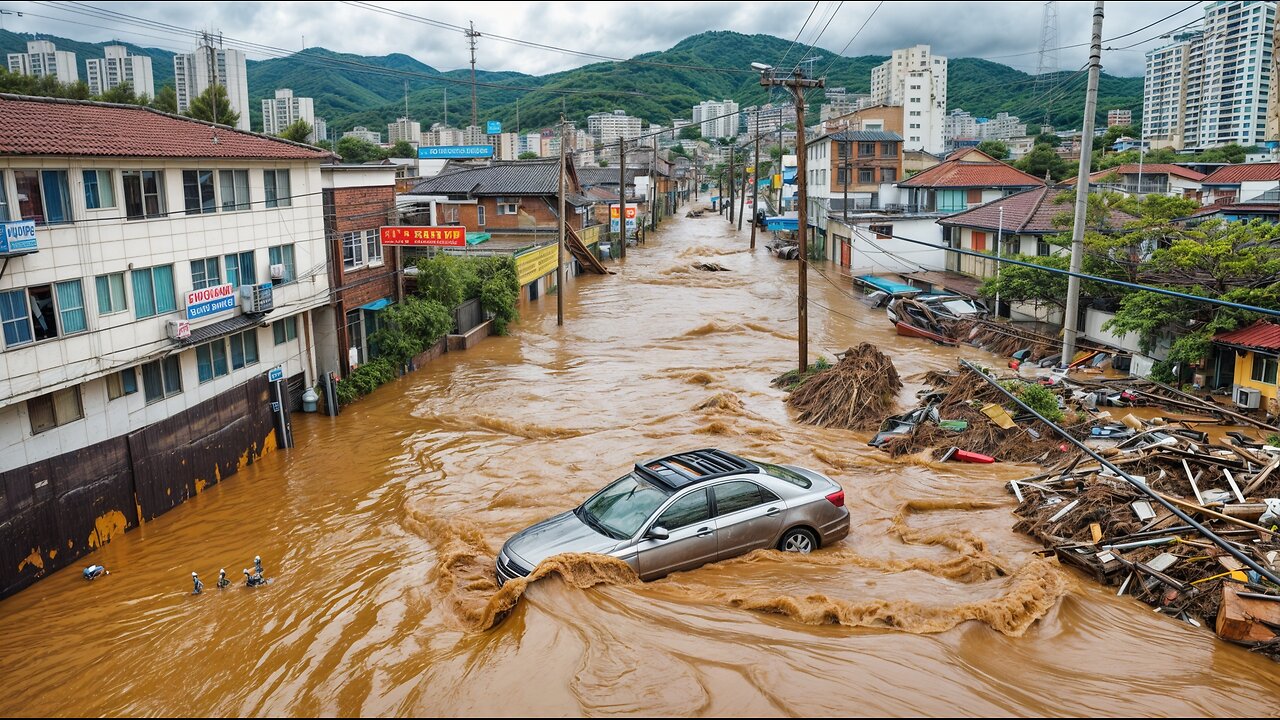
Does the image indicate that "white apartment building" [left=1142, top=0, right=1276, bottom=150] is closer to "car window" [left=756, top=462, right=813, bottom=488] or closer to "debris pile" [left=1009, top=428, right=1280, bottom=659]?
"debris pile" [left=1009, top=428, right=1280, bottom=659]

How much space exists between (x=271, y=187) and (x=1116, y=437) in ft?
65.2

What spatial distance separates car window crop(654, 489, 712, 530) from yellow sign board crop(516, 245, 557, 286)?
84.8 feet

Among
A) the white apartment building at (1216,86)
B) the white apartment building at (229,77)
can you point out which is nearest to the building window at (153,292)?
the white apartment building at (229,77)

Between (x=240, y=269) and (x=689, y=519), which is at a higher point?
(x=240, y=269)

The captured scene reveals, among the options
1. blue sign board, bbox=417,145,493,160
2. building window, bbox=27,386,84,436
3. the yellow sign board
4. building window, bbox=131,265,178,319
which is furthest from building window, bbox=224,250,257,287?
blue sign board, bbox=417,145,493,160

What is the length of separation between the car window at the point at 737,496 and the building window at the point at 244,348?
1479cm

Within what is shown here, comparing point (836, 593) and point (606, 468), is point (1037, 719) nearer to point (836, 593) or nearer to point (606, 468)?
point (836, 593)

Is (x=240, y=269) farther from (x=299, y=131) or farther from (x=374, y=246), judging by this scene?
(x=299, y=131)

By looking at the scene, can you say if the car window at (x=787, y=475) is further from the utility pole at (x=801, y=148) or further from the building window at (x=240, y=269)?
the building window at (x=240, y=269)

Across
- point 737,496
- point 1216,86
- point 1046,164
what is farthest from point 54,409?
point 1216,86

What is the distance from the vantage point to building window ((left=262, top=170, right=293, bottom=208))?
2191 centimetres

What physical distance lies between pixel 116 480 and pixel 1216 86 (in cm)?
13744

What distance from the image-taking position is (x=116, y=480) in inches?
596

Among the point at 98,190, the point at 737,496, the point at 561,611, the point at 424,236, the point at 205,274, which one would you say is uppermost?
the point at 98,190
